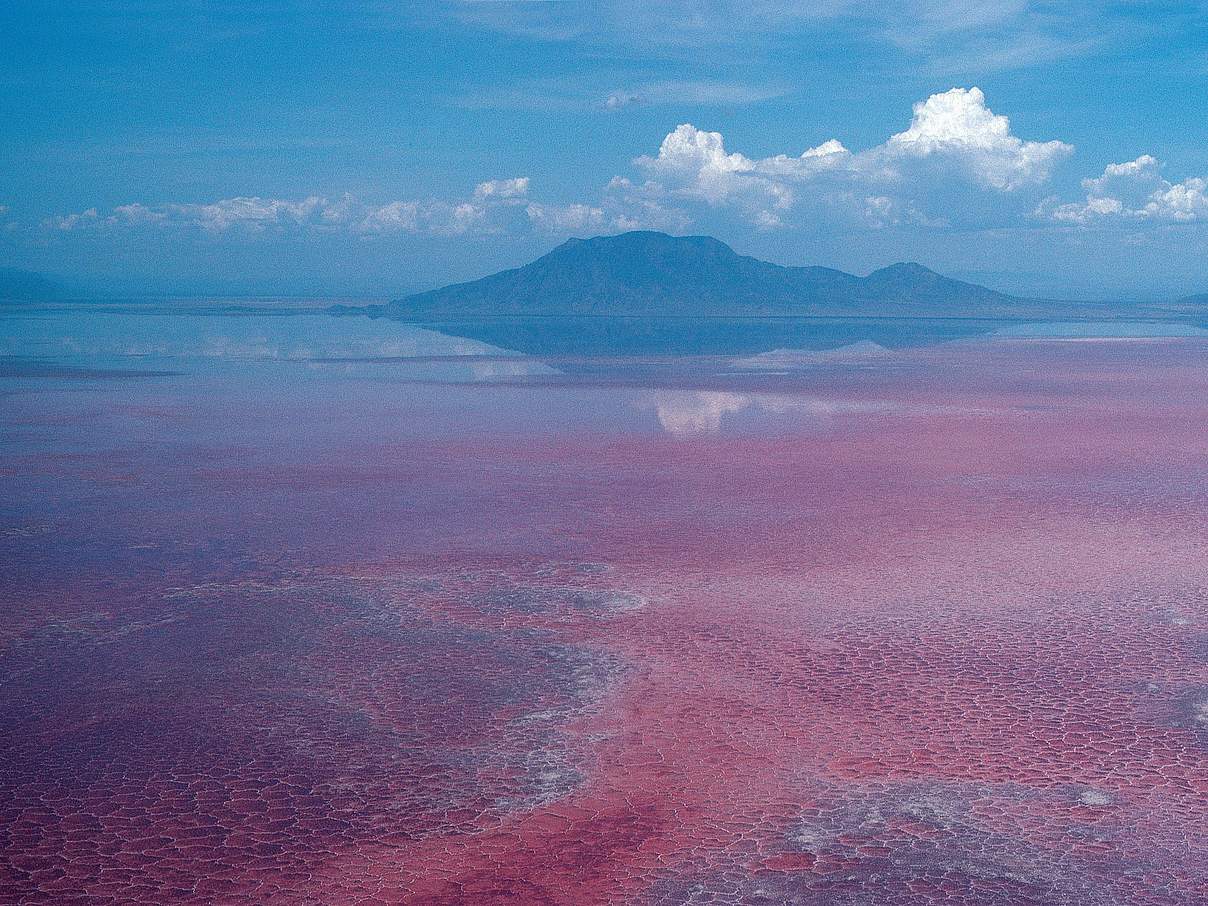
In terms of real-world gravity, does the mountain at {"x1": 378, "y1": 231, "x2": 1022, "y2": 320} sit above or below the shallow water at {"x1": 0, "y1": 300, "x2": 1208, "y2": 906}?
above

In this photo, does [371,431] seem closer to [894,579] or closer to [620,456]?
[620,456]

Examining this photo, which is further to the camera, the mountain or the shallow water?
the mountain

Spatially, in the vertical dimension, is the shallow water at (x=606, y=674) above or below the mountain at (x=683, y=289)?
below

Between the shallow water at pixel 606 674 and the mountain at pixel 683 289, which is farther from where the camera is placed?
the mountain at pixel 683 289
